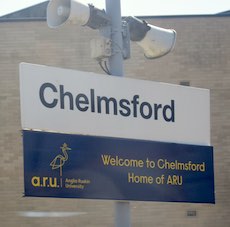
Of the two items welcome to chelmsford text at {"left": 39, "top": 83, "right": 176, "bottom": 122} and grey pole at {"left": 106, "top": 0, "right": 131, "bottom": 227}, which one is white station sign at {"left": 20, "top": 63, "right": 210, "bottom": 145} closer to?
welcome to chelmsford text at {"left": 39, "top": 83, "right": 176, "bottom": 122}

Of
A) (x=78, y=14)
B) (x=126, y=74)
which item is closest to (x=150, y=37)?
(x=78, y=14)

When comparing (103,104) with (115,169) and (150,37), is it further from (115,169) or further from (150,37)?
(150,37)

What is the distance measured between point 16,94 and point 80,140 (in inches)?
367

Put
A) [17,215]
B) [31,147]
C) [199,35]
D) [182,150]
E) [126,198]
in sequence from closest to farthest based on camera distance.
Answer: [31,147], [126,198], [182,150], [17,215], [199,35]

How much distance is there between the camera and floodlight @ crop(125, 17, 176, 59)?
636 centimetres

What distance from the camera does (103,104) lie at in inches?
232

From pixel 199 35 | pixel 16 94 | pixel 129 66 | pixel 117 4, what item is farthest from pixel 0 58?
pixel 117 4

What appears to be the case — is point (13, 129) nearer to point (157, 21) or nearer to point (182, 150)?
point (157, 21)

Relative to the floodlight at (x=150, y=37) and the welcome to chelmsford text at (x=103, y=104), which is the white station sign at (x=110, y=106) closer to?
the welcome to chelmsford text at (x=103, y=104)

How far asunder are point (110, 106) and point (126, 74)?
357 inches

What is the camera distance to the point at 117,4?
6.12m

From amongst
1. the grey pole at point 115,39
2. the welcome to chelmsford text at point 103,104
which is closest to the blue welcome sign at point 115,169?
the welcome to chelmsford text at point 103,104

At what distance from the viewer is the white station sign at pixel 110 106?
18.1 ft

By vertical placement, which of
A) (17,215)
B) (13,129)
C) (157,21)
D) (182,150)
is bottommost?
(17,215)
